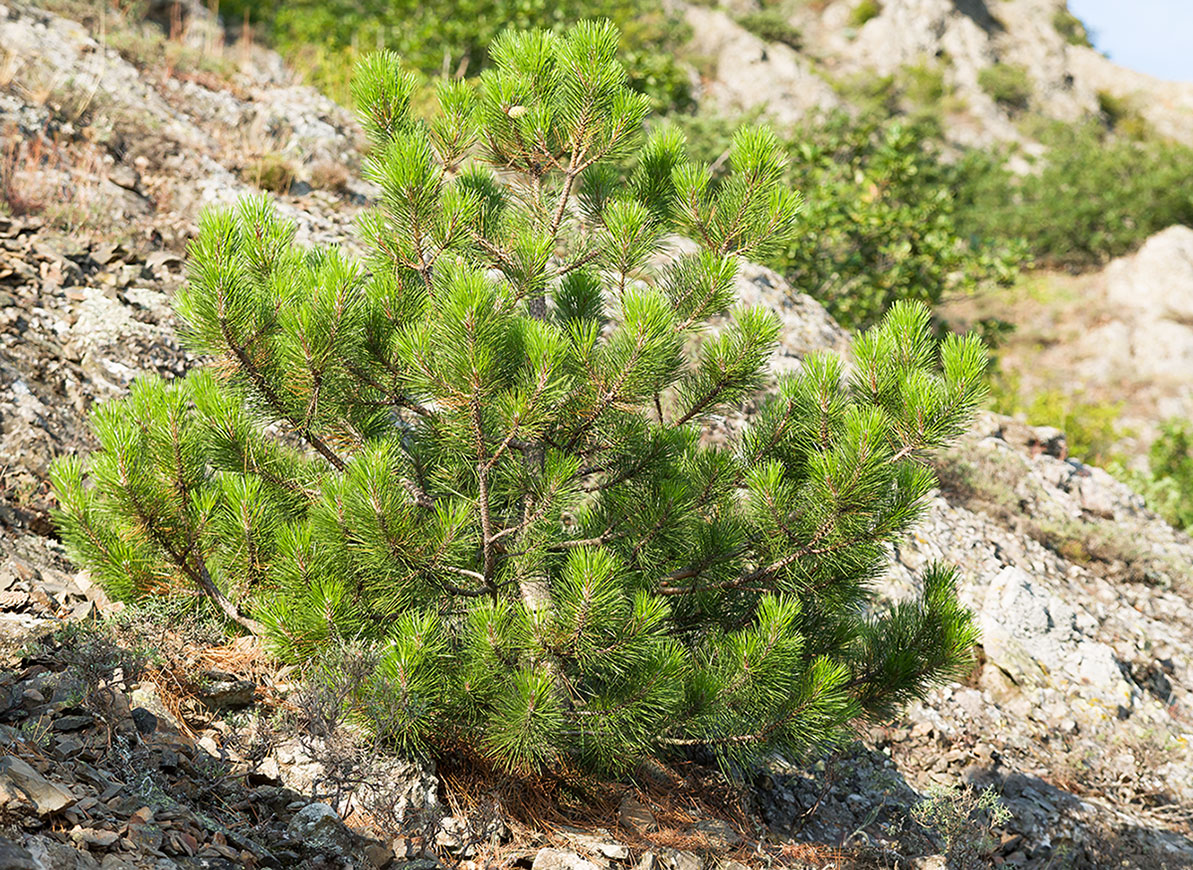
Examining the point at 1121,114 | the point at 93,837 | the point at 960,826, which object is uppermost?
the point at 93,837

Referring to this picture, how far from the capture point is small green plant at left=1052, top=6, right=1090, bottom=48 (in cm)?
3788

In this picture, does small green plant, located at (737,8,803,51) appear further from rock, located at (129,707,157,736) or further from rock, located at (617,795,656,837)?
rock, located at (129,707,157,736)

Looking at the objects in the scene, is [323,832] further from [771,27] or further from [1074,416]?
[771,27]

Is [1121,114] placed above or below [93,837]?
below

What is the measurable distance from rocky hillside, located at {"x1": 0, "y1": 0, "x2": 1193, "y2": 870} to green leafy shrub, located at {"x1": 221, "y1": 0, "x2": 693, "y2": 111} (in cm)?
92

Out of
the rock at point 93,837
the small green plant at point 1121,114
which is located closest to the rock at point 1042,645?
the rock at point 93,837

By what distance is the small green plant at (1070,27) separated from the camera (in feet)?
124

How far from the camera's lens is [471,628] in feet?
10.7

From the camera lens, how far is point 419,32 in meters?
11.1

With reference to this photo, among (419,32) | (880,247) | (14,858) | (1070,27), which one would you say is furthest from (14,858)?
(1070,27)

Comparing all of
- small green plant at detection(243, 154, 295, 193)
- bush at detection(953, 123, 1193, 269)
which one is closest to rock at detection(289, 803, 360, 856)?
small green plant at detection(243, 154, 295, 193)

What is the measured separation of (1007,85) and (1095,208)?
13.8 metres

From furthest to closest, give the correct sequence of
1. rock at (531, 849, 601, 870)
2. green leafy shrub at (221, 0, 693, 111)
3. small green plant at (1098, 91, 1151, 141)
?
small green plant at (1098, 91, 1151, 141), green leafy shrub at (221, 0, 693, 111), rock at (531, 849, 601, 870)

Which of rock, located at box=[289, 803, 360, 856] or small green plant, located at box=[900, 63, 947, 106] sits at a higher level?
rock, located at box=[289, 803, 360, 856]
